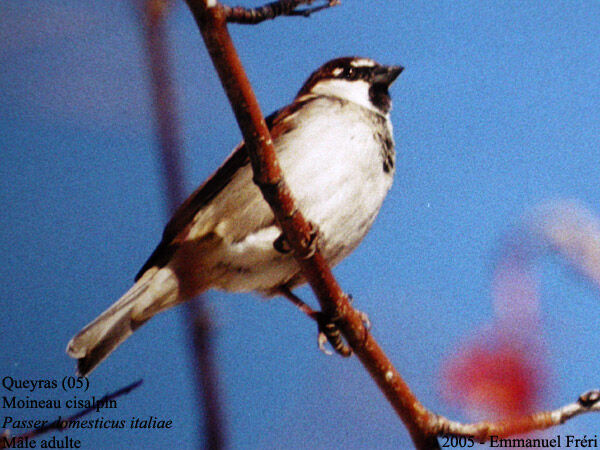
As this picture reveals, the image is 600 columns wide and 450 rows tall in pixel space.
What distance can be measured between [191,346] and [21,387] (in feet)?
2.04

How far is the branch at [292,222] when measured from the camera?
65 cm

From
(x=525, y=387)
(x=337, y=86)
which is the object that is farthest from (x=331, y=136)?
(x=525, y=387)

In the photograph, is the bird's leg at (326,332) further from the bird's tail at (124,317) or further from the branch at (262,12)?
the branch at (262,12)

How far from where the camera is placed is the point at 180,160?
1.17ft

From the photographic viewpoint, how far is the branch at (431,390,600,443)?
0.77 meters

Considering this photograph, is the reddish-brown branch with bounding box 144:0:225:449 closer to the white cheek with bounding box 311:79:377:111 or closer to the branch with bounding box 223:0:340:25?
the branch with bounding box 223:0:340:25

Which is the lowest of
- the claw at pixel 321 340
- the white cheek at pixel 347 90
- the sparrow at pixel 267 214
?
the claw at pixel 321 340

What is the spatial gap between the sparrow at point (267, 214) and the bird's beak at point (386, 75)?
11 cm

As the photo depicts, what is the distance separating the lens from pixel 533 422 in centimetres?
77

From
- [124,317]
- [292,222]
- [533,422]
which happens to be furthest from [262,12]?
[124,317]

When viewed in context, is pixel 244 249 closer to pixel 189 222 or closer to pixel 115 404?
pixel 189 222

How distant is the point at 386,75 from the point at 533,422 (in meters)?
0.76

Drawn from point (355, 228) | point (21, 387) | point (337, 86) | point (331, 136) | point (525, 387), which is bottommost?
point (525, 387)

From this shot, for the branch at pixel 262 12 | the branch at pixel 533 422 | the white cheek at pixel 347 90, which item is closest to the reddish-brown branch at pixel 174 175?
the branch at pixel 262 12
